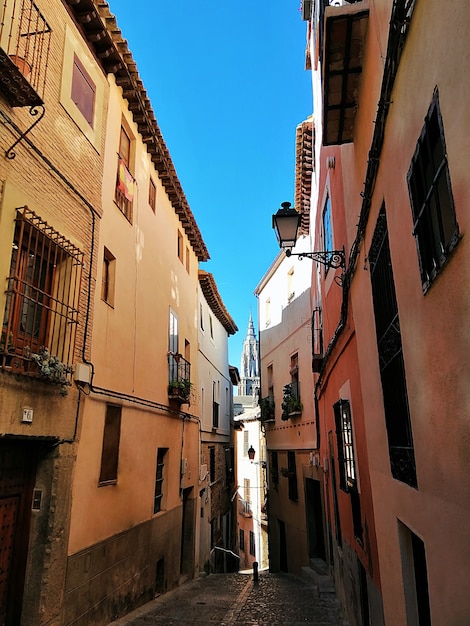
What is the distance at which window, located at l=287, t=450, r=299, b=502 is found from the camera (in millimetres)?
15469

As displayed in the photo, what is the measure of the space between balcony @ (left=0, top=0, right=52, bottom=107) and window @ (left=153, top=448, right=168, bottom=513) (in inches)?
312

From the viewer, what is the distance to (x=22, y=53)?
5.88m

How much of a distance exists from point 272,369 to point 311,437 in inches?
236

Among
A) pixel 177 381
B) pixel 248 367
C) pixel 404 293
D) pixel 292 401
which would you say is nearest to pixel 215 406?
pixel 292 401

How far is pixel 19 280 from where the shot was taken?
522 cm

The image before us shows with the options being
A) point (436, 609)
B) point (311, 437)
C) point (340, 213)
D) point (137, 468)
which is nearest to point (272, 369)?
point (311, 437)

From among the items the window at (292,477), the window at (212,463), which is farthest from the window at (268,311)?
the window at (292,477)

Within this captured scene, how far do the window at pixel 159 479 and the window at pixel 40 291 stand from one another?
17.2 feet

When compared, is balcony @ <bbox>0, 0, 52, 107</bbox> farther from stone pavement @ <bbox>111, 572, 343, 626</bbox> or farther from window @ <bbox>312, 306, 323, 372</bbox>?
stone pavement @ <bbox>111, 572, 343, 626</bbox>

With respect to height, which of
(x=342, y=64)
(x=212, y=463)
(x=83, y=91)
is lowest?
(x=212, y=463)

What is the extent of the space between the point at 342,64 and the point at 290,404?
486 inches

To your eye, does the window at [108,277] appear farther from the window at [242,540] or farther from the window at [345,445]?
the window at [242,540]

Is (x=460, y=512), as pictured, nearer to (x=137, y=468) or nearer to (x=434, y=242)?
(x=434, y=242)

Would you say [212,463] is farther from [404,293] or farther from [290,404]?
[404,293]
